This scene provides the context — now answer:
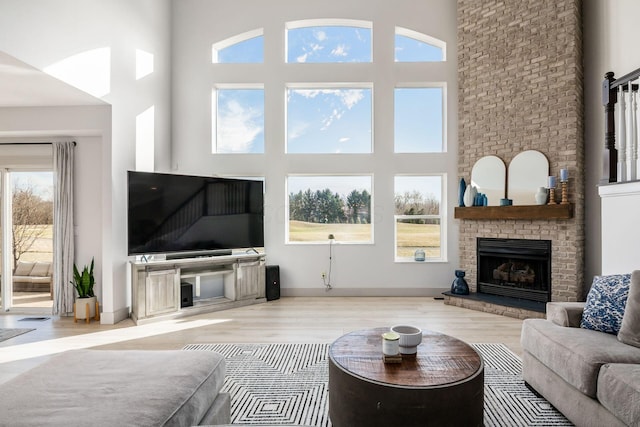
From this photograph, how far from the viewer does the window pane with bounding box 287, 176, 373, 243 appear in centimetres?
580

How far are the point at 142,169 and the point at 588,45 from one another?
6.35m

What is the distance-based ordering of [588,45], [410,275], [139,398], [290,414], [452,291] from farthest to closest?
[410,275], [452,291], [588,45], [290,414], [139,398]

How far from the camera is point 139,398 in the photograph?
1.40 metres

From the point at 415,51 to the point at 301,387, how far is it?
538 cm

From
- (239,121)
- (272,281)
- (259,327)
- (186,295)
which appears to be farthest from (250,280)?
(239,121)

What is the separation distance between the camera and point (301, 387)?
2.65 meters

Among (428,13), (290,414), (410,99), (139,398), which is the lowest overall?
(290,414)

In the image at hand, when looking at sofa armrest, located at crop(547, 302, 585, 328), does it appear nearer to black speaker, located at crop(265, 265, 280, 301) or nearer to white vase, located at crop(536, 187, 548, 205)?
white vase, located at crop(536, 187, 548, 205)

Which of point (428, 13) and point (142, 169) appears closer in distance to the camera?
point (142, 169)

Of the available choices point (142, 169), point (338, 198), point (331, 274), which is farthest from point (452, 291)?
point (142, 169)

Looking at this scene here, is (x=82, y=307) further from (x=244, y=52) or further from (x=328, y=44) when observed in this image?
(x=328, y=44)

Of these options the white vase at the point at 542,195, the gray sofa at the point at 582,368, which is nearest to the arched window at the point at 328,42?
the white vase at the point at 542,195

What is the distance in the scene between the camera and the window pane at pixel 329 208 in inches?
228

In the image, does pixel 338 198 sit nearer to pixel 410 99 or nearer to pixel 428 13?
pixel 410 99
